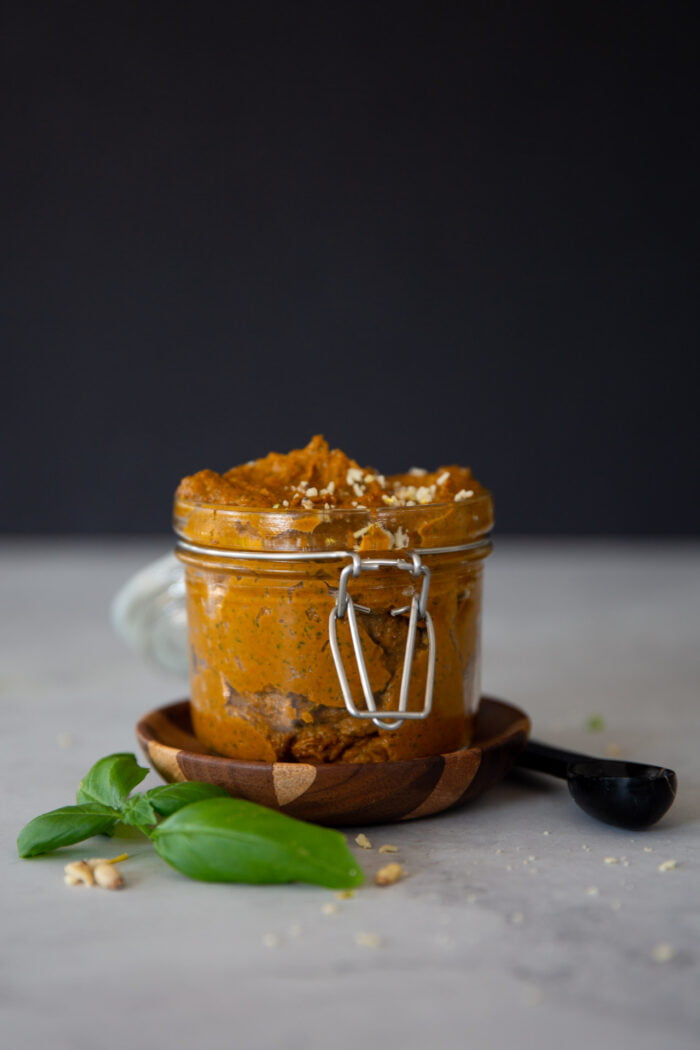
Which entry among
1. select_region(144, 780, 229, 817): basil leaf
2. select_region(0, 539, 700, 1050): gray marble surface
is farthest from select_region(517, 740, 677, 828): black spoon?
select_region(144, 780, 229, 817): basil leaf

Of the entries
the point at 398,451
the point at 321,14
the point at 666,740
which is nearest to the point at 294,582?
the point at 666,740

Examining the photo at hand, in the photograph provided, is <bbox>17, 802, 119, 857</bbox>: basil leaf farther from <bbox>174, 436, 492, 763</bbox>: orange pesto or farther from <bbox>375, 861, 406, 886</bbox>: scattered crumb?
<bbox>375, 861, 406, 886</bbox>: scattered crumb

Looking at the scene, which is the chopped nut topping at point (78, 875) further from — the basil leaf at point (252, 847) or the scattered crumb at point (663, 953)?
the scattered crumb at point (663, 953)

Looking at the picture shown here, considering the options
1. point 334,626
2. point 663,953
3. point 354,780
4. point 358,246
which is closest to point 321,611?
point 334,626

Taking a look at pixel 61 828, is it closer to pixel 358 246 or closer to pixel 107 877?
pixel 107 877

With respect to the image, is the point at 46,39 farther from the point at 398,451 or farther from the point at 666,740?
the point at 666,740

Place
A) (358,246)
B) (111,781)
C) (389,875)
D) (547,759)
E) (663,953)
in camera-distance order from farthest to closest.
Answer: (358,246), (547,759), (111,781), (389,875), (663,953)

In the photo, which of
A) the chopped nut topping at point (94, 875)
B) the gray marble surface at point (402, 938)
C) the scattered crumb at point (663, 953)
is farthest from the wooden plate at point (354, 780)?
the scattered crumb at point (663, 953)
